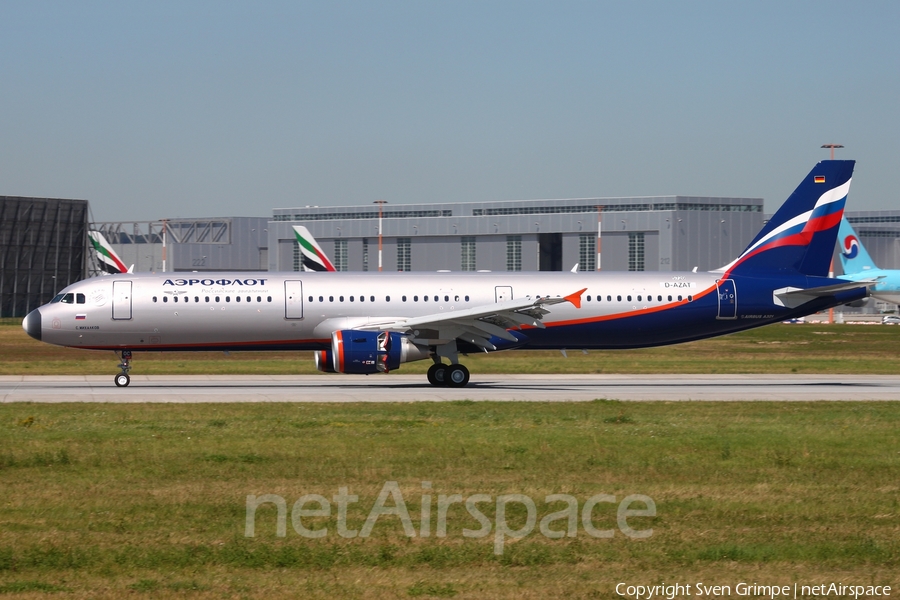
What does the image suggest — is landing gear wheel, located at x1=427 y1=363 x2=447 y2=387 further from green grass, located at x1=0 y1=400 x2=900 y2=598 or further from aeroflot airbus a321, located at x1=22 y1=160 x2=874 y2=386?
green grass, located at x1=0 y1=400 x2=900 y2=598

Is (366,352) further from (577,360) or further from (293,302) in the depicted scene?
(577,360)

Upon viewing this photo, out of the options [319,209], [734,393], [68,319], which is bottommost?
[734,393]

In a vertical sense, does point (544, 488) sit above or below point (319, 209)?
below

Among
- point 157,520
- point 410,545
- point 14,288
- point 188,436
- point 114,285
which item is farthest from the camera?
point 14,288

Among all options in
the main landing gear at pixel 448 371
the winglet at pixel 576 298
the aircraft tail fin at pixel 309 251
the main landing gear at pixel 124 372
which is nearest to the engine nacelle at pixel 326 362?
the main landing gear at pixel 448 371

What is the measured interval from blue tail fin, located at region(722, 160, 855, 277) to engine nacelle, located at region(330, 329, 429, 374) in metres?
12.1

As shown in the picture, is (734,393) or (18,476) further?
(734,393)

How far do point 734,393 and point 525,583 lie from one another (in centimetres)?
2238

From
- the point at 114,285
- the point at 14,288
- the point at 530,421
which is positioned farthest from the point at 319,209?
the point at 530,421

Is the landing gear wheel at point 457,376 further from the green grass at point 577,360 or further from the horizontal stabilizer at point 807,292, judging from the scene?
the horizontal stabilizer at point 807,292

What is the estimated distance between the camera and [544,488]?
44.9 feet

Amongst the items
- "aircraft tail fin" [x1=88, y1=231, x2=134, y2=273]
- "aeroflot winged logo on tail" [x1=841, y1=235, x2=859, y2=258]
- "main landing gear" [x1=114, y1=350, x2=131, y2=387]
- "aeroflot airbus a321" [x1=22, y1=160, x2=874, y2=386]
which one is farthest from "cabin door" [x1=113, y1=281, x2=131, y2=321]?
"aeroflot winged logo on tail" [x1=841, y1=235, x2=859, y2=258]

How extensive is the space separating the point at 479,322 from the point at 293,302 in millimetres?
5815

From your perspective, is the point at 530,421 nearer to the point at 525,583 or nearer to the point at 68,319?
the point at 525,583
